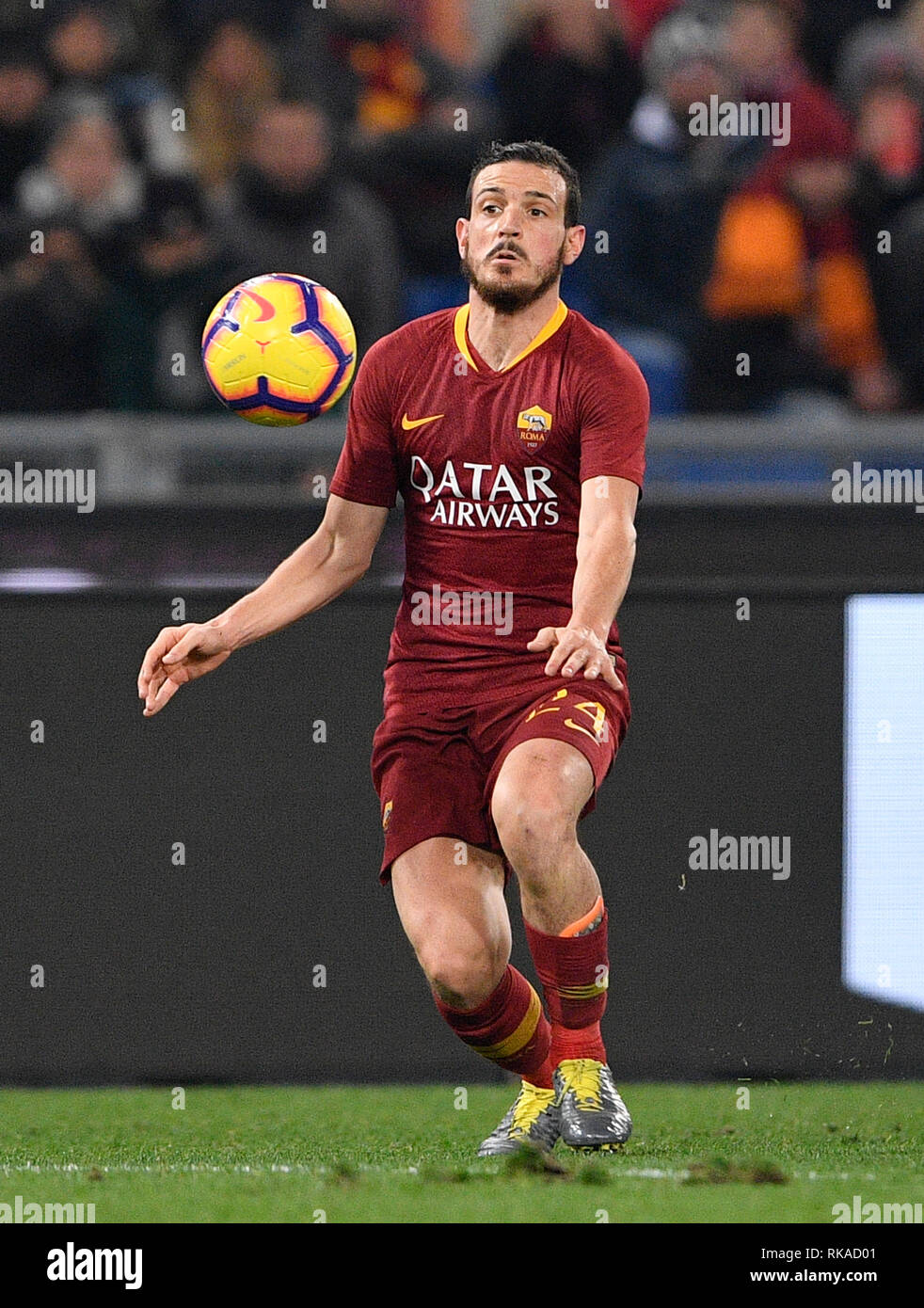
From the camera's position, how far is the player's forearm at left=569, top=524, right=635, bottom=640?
4492mm

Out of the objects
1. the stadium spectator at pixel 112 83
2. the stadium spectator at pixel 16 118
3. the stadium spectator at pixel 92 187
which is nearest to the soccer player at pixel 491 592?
the stadium spectator at pixel 92 187

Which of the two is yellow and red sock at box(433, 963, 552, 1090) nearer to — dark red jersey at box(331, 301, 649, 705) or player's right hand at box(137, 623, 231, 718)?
dark red jersey at box(331, 301, 649, 705)

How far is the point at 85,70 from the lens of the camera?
9180 mm

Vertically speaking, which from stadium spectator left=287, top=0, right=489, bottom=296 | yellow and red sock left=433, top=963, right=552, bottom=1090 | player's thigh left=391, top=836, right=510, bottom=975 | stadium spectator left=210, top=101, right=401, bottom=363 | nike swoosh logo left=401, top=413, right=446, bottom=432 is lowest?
yellow and red sock left=433, top=963, right=552, bottom=1090

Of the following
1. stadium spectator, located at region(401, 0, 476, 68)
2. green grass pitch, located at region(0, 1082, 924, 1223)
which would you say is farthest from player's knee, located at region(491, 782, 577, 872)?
stadium spectator, located at region(401, 0, 476, 68)

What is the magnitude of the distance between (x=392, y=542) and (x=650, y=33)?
3713 mm

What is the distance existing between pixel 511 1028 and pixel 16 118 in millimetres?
Answer: 5525

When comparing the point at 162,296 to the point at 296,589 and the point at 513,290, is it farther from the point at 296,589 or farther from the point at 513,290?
the point at 513,290

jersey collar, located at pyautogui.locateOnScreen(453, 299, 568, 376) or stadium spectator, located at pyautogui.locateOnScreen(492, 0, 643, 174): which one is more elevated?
stadium spectator, located at pyautogui.locateOnScreen(492, 0, 643, 174)

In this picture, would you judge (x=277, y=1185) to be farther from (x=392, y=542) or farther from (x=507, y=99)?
(x=507, y=99)

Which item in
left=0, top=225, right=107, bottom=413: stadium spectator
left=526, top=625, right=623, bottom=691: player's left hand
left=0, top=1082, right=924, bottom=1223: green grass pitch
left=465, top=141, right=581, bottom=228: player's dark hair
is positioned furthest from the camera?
left=0, top=225, right=107, bottom=413: stadium spectator

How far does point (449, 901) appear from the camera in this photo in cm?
482
